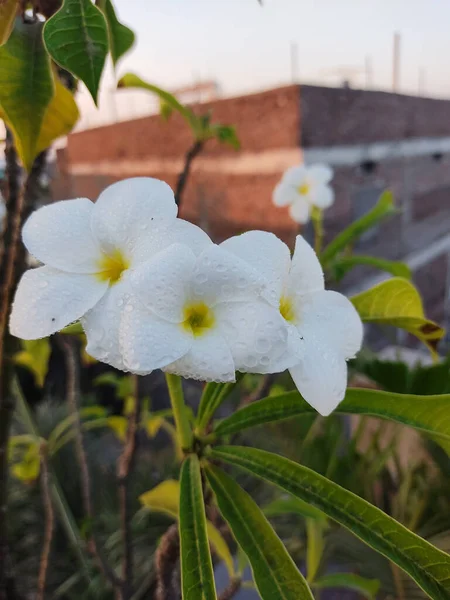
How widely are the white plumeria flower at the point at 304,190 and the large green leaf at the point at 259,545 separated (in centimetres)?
64

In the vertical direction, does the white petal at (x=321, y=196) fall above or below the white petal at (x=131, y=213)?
below

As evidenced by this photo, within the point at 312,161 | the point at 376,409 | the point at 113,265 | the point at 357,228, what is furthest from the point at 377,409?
the point at 312,161

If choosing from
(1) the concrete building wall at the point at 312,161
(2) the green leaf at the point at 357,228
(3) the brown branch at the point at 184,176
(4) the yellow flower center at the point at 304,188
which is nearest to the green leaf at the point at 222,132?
(3) the brown branch at the point at 184,176

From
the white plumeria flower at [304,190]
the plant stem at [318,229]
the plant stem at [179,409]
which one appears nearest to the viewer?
the plant stem at [179,409]

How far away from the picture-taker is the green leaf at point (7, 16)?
1.20 feet

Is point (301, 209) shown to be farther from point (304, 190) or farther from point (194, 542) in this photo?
point (194, 542)

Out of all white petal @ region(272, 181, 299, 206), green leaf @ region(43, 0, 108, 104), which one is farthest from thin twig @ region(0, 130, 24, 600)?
white petal @ region(272, 181, 299, 206)

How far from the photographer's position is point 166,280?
241 mm

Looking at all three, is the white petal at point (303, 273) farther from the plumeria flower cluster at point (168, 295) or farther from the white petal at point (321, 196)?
the white petal at point (321, 196)

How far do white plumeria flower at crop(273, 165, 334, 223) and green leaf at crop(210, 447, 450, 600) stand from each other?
0.63 meters

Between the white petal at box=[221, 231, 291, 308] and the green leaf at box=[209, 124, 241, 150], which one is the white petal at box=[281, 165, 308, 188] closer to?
the green leaf at box=[209, 124, 241, 150]

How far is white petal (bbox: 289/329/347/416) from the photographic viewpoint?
0.28 metres

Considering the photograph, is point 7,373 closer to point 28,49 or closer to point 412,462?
point 28,49

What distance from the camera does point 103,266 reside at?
0.28 metres
